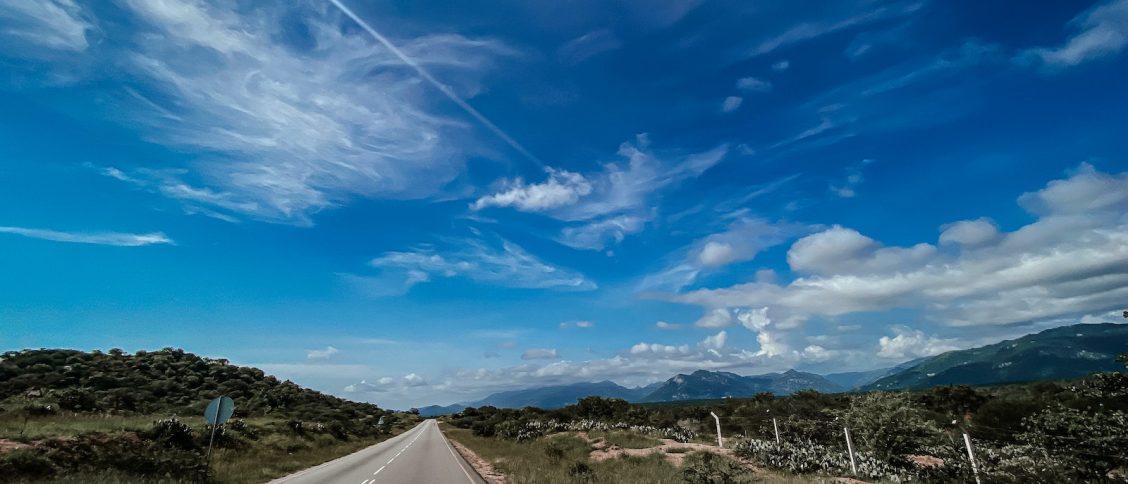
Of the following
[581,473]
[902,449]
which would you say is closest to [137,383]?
[581,473]

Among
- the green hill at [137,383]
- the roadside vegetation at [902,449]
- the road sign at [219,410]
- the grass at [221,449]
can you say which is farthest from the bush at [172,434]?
the roadside vegetation at [902,449]

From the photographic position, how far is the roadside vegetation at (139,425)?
16.2 m

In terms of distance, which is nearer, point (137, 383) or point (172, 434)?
point (172, 434)

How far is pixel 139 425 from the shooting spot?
22.7 m

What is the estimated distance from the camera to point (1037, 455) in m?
11.9

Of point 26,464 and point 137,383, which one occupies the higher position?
point 137,383

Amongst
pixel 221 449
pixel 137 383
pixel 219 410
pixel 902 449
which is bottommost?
pixel 902 449

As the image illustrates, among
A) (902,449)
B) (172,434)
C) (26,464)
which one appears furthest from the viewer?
(172,434)

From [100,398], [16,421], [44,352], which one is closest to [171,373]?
[44,352]

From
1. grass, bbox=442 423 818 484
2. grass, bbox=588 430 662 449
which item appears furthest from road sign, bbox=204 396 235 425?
grass, bbox=588 430 662 449

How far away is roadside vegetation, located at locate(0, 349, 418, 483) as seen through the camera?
1623cm

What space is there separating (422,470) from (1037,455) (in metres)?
21.1

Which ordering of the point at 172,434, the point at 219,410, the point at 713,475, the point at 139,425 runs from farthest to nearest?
the point at 172,434, the point at 139,425, the point at 219,410, the point at 713,475

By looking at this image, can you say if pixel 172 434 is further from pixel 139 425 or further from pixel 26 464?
pixel 26 464
